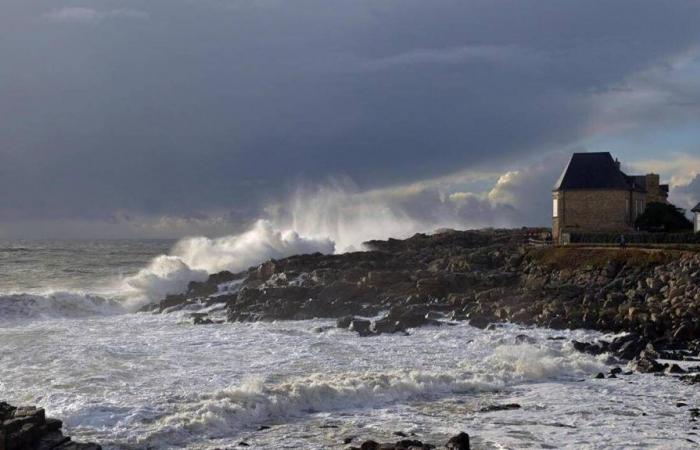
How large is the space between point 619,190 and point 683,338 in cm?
2133

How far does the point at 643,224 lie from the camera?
4006cm

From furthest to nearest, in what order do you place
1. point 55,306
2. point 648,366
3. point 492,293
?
point 55,306, point 492,293, point 648,366

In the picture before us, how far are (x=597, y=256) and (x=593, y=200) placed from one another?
10080 mm

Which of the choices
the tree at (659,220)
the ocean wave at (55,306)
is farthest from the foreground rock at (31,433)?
the tree at (659,220)

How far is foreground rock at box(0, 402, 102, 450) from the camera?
440 inches

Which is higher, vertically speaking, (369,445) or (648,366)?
(648,366)

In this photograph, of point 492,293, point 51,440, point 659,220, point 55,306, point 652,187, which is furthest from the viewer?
point 652,187

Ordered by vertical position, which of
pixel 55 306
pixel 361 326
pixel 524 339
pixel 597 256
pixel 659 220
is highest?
pixel 659 220

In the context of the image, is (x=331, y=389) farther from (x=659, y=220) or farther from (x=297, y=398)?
(x=659, y=220)

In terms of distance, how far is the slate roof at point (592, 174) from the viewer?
4062 centimetres

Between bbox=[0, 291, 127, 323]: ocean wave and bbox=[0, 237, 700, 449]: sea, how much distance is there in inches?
257

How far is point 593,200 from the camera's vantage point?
4056 centimetres

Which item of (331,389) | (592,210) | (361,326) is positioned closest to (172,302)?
(361,326)

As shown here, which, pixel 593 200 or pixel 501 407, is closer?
pixel 501 407
